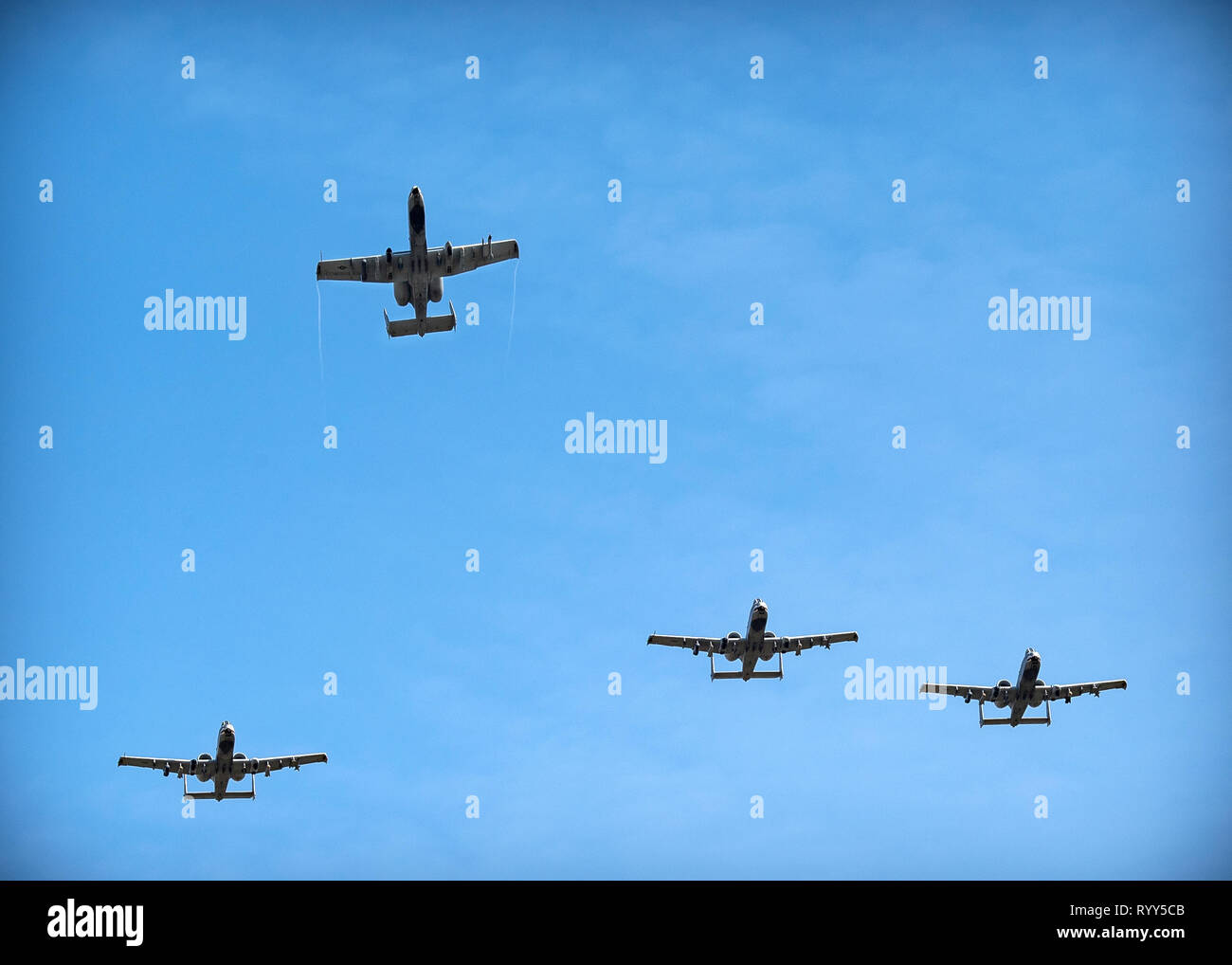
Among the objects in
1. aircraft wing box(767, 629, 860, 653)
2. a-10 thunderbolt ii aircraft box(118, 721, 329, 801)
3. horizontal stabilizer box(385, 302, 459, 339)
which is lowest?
a-10 thunderbolt ii aircraft box(118, 721, 329, 801)

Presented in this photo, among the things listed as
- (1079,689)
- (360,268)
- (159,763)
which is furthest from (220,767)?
(1079,689)

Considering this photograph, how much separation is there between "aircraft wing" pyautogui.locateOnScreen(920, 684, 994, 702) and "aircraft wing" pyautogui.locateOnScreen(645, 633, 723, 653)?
17.3 metres

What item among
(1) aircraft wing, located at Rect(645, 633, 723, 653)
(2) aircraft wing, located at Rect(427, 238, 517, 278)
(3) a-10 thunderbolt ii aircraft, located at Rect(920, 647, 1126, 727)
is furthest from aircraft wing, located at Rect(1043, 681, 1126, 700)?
(2) aircraft wing, located at Rect(427, 238, 517, 278)

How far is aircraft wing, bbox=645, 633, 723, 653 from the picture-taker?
414 ft

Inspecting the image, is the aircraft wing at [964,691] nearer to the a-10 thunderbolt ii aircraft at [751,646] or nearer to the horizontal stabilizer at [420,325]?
the a-10 thunderbolt ii aircraft at [751,646]

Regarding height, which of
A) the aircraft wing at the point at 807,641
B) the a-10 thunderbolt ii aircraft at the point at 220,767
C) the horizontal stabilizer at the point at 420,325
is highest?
the horizontal stabilizer at the point at 420,325

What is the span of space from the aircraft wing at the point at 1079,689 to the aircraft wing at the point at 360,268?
5961cm

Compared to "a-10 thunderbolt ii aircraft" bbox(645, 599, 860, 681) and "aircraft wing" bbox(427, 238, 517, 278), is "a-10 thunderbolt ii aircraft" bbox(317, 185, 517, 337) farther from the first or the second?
"a-10 thunderbolt ii aircraft" bbox(645, 599, 860, 681)

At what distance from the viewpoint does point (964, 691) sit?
430ft

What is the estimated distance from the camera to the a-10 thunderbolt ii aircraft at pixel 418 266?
111125 mm

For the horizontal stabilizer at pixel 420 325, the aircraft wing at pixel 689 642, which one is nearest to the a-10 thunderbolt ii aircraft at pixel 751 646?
the aircraft wing at pixel 689 642
